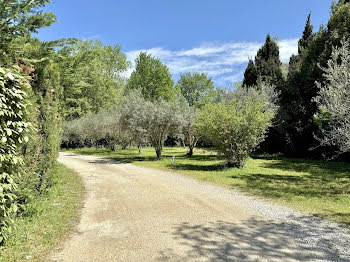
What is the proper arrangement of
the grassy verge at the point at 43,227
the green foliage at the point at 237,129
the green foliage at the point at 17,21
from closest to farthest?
the grassy verge at the point at 43,227 → the green foliage at the point at 17,21 → the green foliage at the point at 237,129

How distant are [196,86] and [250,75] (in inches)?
1380

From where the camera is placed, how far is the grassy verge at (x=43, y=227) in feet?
15.8

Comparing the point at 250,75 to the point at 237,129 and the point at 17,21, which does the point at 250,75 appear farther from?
the point at 17,21

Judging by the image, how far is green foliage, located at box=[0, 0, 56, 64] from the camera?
6531 mm

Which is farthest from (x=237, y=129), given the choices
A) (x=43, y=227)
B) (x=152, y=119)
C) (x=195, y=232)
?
(x=43, y=227)

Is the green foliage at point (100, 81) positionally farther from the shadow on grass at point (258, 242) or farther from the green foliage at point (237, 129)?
the shadow on grass at point (258, 242)

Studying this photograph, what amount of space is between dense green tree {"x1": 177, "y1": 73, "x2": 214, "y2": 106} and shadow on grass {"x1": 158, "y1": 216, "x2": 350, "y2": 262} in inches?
2603

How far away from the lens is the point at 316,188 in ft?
38.7

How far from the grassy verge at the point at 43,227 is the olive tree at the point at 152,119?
12.8 m

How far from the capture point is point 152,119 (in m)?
21.6

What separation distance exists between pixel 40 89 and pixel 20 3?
2.72 m

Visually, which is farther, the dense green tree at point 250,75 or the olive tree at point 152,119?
the dense green tree at point 250,75

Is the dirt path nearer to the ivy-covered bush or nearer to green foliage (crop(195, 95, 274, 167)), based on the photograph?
the ivy-covered bush

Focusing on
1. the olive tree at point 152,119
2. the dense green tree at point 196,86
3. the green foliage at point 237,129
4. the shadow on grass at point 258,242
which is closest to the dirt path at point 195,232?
the shadow on grass at point 258,242
